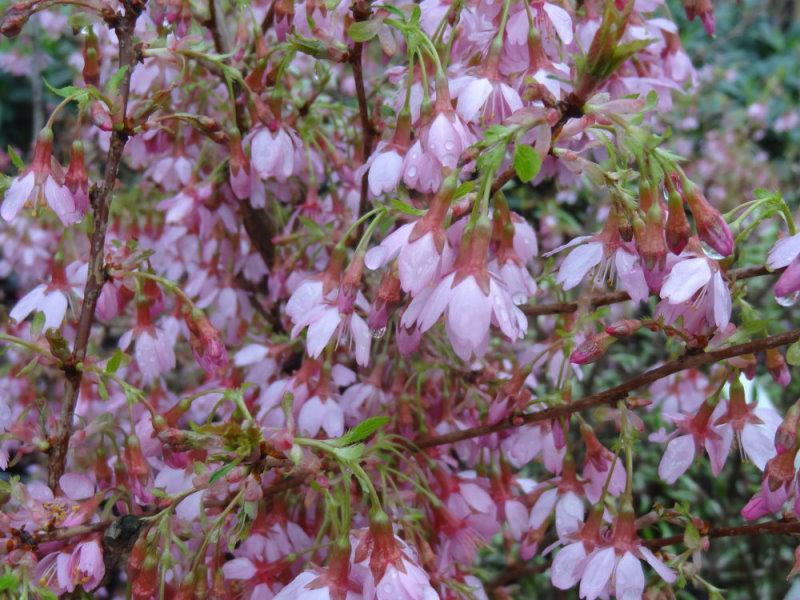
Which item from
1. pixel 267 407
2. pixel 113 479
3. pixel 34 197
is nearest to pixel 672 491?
pixel 267 407

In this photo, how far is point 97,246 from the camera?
0.86 meters

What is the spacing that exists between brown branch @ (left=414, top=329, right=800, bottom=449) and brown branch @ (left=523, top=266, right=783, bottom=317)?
0.22ft

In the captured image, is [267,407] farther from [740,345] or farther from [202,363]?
[740,345]

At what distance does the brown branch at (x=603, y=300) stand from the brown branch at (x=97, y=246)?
53cm

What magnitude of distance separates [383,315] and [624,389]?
298mm

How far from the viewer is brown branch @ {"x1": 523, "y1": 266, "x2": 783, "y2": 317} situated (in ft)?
2.75

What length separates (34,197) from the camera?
2.78 feet

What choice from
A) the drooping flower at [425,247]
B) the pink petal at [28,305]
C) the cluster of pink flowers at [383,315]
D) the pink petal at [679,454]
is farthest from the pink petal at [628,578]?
the pink petal at [28,305]

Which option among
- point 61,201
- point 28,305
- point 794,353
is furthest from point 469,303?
point 28,305

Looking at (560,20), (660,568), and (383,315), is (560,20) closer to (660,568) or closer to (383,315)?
(383,315)

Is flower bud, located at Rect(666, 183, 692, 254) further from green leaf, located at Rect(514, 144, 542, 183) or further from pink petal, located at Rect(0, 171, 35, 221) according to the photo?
pink petal, located at Rect(0, 171, 35, 221)

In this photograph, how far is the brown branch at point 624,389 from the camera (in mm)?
801

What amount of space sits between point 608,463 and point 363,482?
16.6 inches

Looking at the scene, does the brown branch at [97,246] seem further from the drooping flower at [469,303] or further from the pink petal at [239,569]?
the drooping flower at [469,303]
